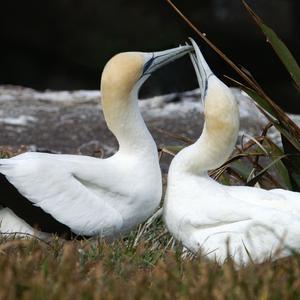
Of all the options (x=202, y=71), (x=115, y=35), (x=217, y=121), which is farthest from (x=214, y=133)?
(x=115, y=35)

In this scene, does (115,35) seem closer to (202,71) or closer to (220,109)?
(202,71)

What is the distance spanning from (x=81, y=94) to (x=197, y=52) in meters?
7.28

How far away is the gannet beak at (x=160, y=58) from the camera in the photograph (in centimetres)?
550

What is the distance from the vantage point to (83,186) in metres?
5.23

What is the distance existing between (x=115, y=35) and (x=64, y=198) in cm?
1151

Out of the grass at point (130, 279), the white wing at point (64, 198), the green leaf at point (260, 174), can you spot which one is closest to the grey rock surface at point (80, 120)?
the green leaf at point (260, 174)

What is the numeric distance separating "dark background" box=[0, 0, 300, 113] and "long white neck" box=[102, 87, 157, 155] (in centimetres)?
1026

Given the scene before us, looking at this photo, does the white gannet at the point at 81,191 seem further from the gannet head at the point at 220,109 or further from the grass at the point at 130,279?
the grass at the point at 130,279

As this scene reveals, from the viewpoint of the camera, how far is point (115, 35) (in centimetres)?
1648

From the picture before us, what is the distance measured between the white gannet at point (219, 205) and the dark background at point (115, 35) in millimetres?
10484

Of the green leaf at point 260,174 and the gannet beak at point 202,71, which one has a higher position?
the gannet beak at point 202,71

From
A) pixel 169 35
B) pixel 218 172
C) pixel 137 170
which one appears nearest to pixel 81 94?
pixel 169 35

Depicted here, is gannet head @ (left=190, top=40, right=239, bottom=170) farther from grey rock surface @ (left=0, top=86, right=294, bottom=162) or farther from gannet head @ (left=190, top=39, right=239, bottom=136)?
grey rock surface @ (left=0, top=86, right=294, bottom=162)

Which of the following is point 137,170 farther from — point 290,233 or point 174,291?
point 174,291
